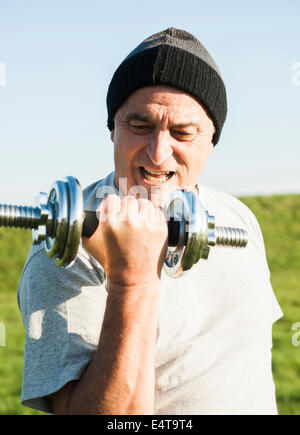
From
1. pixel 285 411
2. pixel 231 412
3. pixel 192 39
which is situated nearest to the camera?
pixel 231 412

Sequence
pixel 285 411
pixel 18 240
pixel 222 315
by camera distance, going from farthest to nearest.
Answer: pixel 18 240, pixel 285 411, pixel 222 315

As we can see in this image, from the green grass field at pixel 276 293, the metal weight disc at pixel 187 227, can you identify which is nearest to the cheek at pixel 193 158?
the metal weight disc at pixel 187 227

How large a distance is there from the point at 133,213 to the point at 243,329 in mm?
829

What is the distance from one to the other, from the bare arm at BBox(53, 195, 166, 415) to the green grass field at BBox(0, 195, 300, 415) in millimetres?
3068

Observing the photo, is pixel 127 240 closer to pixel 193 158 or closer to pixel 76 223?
pixel 76 223

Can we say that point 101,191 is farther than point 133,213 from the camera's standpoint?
Yes

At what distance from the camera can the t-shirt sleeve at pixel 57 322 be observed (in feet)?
4.97

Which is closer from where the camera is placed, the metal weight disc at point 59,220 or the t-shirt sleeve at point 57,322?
the metal weight disc at point 59,220

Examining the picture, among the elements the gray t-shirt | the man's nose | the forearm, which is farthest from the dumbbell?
the man's nose

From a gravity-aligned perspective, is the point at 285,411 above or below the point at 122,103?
below

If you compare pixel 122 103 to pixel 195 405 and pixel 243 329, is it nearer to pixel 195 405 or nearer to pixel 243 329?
pixel 243 329

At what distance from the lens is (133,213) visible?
4.42 ft

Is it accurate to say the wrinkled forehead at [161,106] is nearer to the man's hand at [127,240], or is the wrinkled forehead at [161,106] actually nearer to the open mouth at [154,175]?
the open mouth at [154,175]
